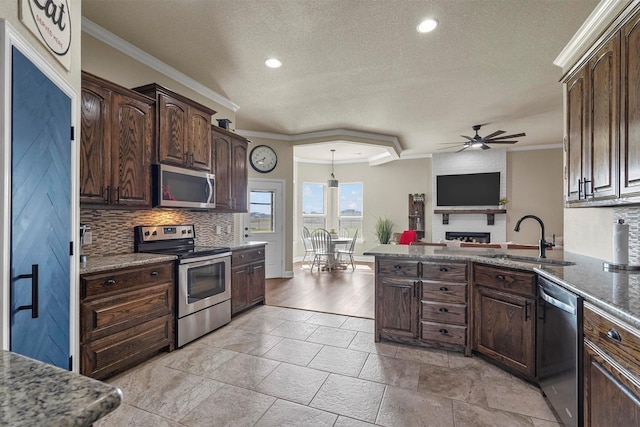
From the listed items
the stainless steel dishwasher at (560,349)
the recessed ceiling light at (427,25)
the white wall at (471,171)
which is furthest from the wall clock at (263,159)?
the stainless steel dishwasher at (560,349)

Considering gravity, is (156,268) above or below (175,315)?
above

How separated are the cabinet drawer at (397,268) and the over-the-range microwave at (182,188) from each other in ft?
6.56

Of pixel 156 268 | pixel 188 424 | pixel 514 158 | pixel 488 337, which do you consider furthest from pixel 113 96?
pixel 514 158

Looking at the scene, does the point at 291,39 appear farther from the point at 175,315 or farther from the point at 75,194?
the point at 175,315

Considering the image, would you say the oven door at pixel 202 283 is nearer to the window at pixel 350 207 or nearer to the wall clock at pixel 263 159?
the wall clock at pixel 263 159

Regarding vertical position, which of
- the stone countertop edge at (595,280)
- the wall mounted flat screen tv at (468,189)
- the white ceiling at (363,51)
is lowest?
the stone countertop edge at (595,280)

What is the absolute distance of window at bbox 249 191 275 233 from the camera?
19.2 ft

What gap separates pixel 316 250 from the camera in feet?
→ 23.2

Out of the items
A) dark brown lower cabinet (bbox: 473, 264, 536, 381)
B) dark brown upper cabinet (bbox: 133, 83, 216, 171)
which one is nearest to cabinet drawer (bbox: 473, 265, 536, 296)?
dark brown lower cabinet (bbox: 473, 264, 536, 381)

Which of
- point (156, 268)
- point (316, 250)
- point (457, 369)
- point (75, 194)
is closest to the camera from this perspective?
point (75, 194)

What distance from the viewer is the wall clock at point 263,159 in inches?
229

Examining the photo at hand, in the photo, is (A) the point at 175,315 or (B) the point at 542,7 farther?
(A) the point at 175,315

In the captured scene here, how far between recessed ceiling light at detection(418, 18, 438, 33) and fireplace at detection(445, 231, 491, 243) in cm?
551

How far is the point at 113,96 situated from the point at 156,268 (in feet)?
4.84
